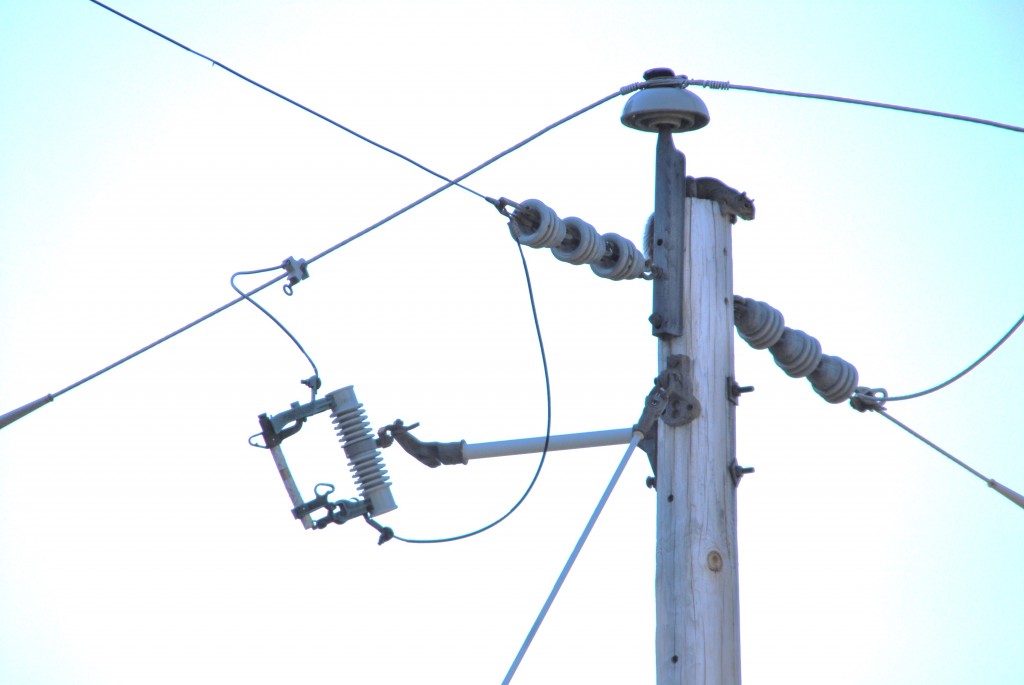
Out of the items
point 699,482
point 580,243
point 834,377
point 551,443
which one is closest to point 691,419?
point 699,482

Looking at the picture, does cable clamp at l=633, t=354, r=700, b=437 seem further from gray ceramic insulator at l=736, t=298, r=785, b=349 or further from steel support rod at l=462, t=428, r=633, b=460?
gray ceramic insulator at l=736, t=298, r=785, b=349

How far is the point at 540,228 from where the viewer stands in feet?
26.4

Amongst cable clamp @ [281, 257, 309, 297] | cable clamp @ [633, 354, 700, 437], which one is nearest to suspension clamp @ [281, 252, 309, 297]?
cable clamp @ [281, 257, 309, 297]

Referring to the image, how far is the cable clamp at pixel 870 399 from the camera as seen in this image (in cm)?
903

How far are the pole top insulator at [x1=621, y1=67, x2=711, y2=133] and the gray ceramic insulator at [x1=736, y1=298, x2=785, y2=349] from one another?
760 mm

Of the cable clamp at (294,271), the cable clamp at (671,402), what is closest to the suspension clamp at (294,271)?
the cable clamp at (294,271)

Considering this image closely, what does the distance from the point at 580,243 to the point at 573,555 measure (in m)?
1.25

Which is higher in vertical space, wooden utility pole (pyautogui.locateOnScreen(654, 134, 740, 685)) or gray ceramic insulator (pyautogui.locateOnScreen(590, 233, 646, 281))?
gray ceramic insulator (pyautogui.locateOnScreen(590, 233, 646, 281))

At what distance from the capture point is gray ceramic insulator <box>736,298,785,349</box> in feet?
28.3

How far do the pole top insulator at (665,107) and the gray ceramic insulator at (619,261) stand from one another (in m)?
0.59

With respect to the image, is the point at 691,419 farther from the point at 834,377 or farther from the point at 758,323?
the point at 834,377

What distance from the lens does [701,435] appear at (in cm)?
807

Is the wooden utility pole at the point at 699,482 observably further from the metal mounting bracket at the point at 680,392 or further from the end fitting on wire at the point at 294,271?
the end fitting on wire at the point at 294,271

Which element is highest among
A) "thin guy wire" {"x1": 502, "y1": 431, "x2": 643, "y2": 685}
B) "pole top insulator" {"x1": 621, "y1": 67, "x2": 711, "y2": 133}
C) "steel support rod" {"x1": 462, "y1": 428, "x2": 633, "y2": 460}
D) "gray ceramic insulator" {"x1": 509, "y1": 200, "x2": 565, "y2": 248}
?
"pole top insulator" {"x1": 621, "y1": 67, "x2": 711, "y2": 133}
